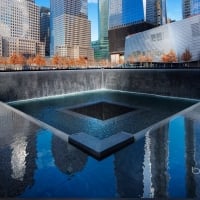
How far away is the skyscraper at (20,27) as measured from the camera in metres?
86.6

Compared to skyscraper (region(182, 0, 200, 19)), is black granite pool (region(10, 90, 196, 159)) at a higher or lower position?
lower

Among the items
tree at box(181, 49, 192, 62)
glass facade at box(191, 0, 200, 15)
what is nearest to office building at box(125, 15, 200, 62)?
tree at box(181, 49, 192, 62)

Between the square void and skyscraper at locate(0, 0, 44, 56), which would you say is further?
skyscraper at locate(0, 0, 44, 56)

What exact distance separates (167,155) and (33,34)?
104m

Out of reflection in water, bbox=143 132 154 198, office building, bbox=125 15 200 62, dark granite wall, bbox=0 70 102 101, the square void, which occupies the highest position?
office building, bbox=125 15 200 62

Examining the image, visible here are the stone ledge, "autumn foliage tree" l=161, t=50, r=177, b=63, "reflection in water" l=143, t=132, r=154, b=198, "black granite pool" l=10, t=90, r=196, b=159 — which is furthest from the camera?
"autumn foliage tree" l=161, t=50, r=177, b=63

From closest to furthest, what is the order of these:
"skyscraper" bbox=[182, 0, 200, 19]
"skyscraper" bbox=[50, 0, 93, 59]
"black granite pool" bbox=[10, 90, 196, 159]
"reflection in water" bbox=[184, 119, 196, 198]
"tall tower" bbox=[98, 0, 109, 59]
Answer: "reflection in water" bbox=[184, 119, 196, 198]
"black granite pool" bbox=[10, 90, 196, 159]
"skyscraper" bbox=[182, 0, 200, 19]
"skyscraper" bbox=[50, 0, 93, 59]
"tall tower" bbox=[98, 0, 109, 59]

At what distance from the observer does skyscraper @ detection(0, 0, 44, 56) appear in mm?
86625

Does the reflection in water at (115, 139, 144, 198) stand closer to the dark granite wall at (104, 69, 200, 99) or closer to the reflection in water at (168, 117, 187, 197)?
the reflection in water at (168, 117, 187, 197)

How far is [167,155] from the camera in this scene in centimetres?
555

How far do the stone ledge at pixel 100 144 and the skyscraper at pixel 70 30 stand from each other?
10677 centimetres

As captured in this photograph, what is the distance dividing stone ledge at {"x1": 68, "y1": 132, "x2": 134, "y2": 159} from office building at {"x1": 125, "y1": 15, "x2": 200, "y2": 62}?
5112 centimetres

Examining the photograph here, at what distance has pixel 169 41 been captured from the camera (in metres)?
57.9

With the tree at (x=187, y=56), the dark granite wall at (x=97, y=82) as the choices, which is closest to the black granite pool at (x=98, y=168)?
the dark granite wall at (x=97, y=82)
